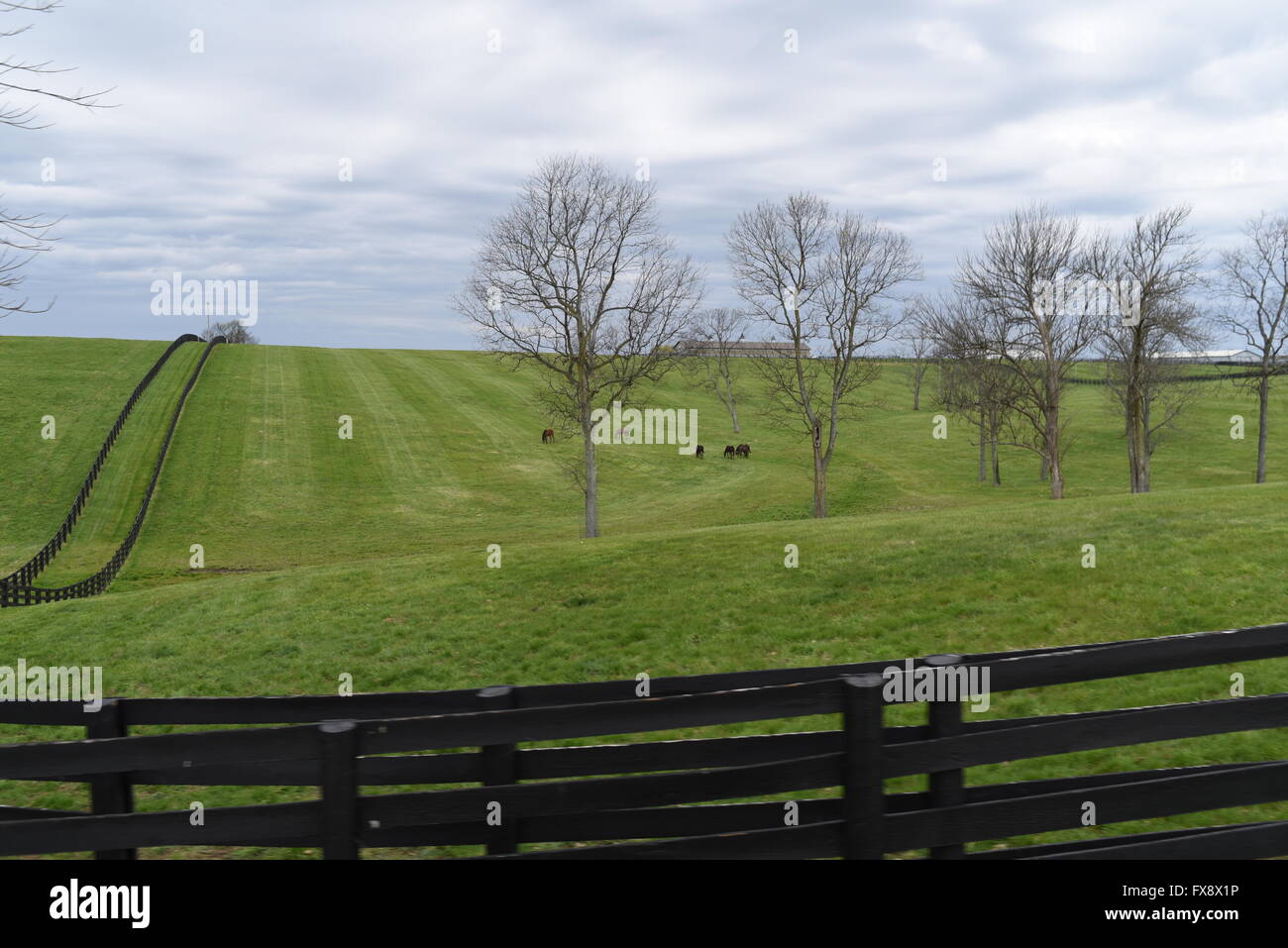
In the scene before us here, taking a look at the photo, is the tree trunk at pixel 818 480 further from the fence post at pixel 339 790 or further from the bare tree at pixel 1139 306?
the fence post at pixel 339 790

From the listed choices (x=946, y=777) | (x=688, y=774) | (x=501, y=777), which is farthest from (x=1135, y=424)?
(x=501, y=777)

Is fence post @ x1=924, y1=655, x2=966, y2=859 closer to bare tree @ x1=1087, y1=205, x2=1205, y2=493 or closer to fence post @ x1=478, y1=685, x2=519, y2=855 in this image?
fence post @ x1=478, y1=685, x2=519, y2=855

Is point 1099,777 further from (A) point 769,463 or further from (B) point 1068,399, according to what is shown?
(B) point 1068,399

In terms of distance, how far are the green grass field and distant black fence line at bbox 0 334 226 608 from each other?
628mm

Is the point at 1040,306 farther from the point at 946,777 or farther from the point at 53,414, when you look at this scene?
the point at 53,414

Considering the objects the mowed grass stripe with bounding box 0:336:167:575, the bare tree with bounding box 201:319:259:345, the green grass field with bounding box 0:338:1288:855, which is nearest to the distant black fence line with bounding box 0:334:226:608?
the green grass field with bounding box 0:338:1288:855

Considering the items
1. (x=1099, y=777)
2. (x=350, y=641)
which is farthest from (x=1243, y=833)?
(x=350, y=641)

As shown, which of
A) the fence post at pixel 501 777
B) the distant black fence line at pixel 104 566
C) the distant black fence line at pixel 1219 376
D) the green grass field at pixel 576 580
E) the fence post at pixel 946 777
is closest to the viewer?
the fence post at pixel 946 777

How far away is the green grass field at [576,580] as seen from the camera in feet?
39.5

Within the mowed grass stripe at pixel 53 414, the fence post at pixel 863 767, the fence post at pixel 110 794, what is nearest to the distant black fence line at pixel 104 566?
the mowed grass stripe at pixel 53 414

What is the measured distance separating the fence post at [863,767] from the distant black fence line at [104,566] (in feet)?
83.0

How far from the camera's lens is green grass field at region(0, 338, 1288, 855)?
474 inches
